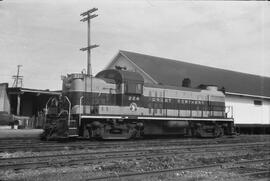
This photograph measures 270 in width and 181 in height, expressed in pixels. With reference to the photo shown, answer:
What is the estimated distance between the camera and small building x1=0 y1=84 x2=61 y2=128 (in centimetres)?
3058

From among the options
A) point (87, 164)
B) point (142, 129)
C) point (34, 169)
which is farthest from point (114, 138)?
point (34, 169)

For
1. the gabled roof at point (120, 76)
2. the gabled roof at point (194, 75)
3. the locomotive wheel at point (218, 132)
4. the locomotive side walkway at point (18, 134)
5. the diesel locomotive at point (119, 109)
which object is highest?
the gabled roof at point (194, 75)

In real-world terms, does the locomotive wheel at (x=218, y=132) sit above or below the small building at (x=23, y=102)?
below

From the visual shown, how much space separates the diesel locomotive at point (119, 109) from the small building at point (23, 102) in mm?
12582

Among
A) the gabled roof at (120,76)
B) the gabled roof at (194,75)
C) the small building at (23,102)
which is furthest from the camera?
the small building at (23,102)

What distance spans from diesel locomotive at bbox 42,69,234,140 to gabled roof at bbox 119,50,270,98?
8.69 metres

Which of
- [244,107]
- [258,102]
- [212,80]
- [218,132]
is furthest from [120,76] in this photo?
[258,102]

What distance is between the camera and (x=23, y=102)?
35844 mm

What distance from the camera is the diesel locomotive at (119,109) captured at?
1548cm

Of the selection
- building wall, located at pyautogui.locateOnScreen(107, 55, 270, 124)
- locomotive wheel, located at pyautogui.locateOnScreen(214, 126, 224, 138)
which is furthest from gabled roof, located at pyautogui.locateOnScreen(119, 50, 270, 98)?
locomotive wheel, located at pyautogui.locateOnScreen(214, 126, 224, 138)

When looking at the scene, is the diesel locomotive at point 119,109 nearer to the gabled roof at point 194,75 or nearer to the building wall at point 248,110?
the gabled roof at point 194,75

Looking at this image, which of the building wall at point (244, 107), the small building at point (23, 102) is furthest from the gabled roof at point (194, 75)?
the small building at point (23, 102)

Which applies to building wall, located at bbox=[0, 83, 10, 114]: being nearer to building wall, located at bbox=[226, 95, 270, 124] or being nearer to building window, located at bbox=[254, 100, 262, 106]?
building wall, located at bbox=[226, 95, 270, 124]

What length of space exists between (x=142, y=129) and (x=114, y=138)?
2.27m
